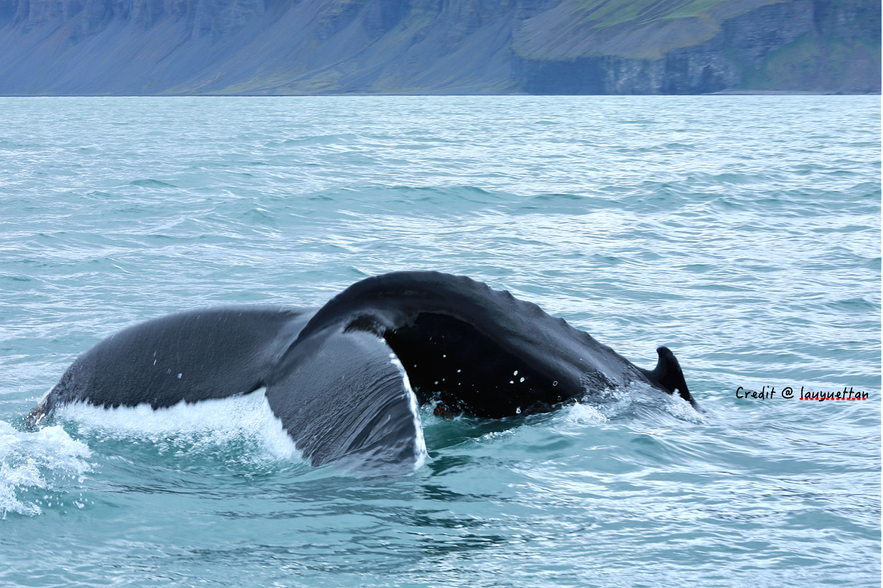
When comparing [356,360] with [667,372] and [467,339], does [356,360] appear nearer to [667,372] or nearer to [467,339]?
[467,339]

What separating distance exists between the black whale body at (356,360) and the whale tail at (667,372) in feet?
1.97

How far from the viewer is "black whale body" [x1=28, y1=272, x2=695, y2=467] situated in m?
3.79

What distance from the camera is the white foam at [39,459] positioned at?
4.32 metres

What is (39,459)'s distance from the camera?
14.8ft

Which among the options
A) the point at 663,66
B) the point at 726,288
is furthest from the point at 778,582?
the point at 663,66

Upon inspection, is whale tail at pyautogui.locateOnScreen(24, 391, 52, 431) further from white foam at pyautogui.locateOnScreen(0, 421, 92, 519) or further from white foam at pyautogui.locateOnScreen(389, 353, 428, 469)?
white foam at pyautogui.locateOnScreen(389, 353, 428, 469)

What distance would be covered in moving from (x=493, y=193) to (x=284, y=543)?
1792 cm

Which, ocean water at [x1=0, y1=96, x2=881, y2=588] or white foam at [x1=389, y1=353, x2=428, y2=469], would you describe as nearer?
white foam at [x1=389, y1=353, x2=428, y2=469]

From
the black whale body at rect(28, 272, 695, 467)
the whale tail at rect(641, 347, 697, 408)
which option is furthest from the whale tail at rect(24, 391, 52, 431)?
the whale tail at rect(641, 347, 697, 408)

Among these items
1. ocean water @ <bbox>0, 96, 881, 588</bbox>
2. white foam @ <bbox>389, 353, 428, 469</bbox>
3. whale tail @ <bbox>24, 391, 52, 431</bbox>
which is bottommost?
ocean water @ <bbox>0, 96, 881, 588</bbox>

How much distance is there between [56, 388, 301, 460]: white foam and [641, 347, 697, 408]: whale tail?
6.94 feet

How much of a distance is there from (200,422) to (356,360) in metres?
0.88

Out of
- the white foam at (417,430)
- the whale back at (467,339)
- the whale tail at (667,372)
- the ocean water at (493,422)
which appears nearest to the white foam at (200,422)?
the ocean water at (493,422)

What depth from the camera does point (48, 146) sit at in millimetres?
38094
